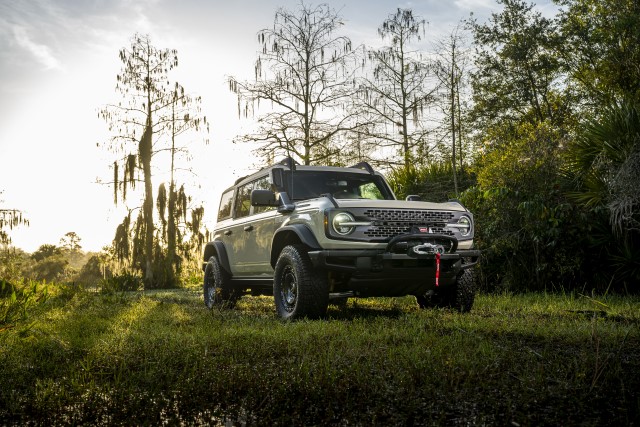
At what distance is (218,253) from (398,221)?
148 inches

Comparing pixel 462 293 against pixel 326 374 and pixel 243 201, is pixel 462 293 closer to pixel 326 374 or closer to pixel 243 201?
pixel 243 201

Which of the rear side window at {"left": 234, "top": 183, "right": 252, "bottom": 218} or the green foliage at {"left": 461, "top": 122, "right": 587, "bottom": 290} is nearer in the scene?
the rear side window at {"left": 234, "top": 183, "right": 252, "bottom": 218}

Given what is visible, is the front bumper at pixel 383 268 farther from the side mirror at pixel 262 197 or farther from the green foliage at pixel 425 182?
the green foliage at pixel 425 182

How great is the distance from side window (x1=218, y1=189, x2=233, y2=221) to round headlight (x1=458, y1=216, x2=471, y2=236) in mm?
4092

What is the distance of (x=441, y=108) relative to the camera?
2156 centimetres

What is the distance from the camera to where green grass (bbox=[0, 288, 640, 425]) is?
3.06m

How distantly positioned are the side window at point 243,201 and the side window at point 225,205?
0.39m

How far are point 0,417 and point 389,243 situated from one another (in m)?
4.01

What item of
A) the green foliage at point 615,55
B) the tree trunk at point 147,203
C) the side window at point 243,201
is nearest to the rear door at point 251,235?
the side window at point 243,201

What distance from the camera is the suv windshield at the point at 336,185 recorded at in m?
7.77

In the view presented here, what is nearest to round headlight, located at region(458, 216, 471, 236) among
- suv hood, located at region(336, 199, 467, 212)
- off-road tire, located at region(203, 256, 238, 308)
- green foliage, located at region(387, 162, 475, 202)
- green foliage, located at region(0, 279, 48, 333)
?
suv hood, located at region(336, 199, 467, 212)

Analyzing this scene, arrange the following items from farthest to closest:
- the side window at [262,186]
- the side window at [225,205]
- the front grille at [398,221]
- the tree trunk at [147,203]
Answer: the tree trunk at [147,203], the side window at [225,205], the side window at [262,186], the front grille at [398,221]

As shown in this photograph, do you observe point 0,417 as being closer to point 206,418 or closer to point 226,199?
point 206,418

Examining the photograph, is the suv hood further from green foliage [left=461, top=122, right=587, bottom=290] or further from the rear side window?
green foliage [left=461, top=122, right=587, bottom=290]
